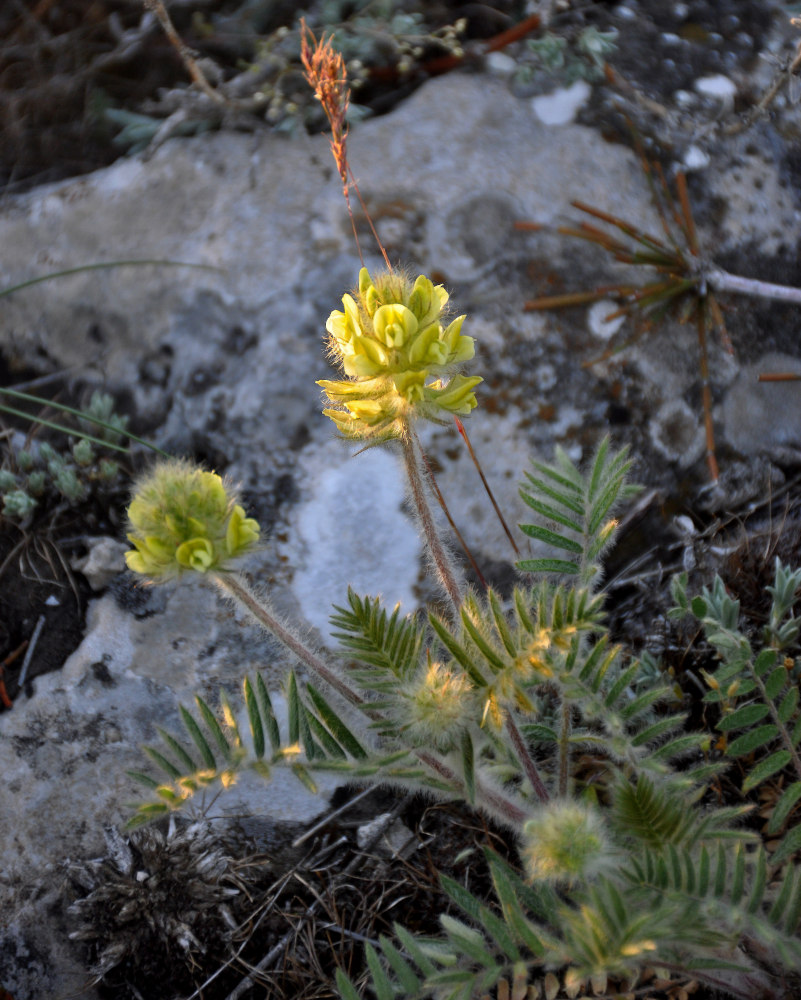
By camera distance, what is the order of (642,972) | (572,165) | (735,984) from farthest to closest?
(572,165)
(642,972)
(735,984)

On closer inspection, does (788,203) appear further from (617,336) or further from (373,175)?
(373,175)

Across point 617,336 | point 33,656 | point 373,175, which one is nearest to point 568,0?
point 373,175

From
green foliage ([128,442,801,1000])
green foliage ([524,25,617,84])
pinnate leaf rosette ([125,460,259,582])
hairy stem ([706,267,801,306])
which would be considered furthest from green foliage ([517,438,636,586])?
green foliage ([524,25,617,84])

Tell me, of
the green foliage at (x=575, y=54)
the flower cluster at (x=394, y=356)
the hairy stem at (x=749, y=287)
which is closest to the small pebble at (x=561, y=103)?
the green foliage at (x=575, y=54)

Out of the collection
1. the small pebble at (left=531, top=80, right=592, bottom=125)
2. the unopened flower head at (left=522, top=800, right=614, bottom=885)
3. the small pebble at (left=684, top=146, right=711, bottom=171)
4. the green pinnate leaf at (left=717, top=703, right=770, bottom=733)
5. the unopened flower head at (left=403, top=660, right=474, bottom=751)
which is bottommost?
the green pinnate leaf at (left=717, top=703, right=770, bottom=733)

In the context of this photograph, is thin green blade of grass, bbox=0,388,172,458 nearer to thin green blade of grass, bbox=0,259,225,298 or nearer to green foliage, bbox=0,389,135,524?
green foliage, bbox=0,389,135,524

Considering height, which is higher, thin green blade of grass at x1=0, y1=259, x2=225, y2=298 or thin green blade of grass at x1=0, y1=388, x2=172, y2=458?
thin green blade of grass at x1=0, y1=259, x2=225, y2=298

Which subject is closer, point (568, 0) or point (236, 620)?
point (236, 620)
